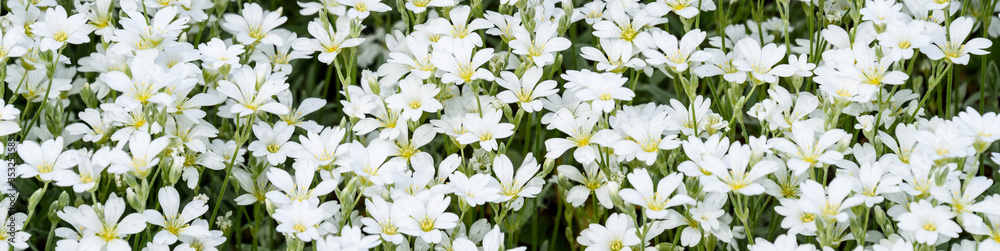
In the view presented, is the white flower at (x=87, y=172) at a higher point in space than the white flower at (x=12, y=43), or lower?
lower

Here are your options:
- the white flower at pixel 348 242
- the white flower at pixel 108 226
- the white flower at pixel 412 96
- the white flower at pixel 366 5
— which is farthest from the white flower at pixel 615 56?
the white flower at pixel 108 226

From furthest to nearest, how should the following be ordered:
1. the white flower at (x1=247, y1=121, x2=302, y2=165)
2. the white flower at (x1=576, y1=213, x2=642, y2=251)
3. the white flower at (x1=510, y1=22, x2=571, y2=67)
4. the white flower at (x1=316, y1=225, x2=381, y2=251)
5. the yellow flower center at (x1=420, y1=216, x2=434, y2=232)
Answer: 1. the white flower at (x1=510, y1=22, x2=571, y2=67)
2. the white flower at (x1=247, y1=121, x2=302, y2=165)
3. the white flower at (x1=576, y1=213, x2=642, y2=251)
4. the yellow flower center at (x1=420, y1=216, x2=434, y2=232)
5. the white flower at (x1=316, y1=225, x2=381, y2=251)

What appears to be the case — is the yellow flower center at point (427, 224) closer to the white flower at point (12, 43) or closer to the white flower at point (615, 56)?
the white flower at point (615, 56)

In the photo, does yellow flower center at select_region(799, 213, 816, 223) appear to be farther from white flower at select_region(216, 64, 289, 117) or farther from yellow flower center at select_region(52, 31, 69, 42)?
yellow flower center at select_region(52, 31, 69, 42)

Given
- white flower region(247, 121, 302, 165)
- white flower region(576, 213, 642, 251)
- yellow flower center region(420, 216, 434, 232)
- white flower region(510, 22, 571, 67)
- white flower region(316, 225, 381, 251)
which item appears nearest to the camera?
white flower region(316, 225, 381, 251)

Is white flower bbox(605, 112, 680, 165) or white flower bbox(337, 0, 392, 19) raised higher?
white flower bbox(337, 0, 392, 19)

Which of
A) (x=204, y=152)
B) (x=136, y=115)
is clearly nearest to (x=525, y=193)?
(x=204, y=152)

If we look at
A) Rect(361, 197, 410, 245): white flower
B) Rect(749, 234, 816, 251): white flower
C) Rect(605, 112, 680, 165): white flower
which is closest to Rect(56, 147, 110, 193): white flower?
Rect(361, 197, 410, 245): white flower

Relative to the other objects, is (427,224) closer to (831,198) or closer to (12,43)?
(831,198)
